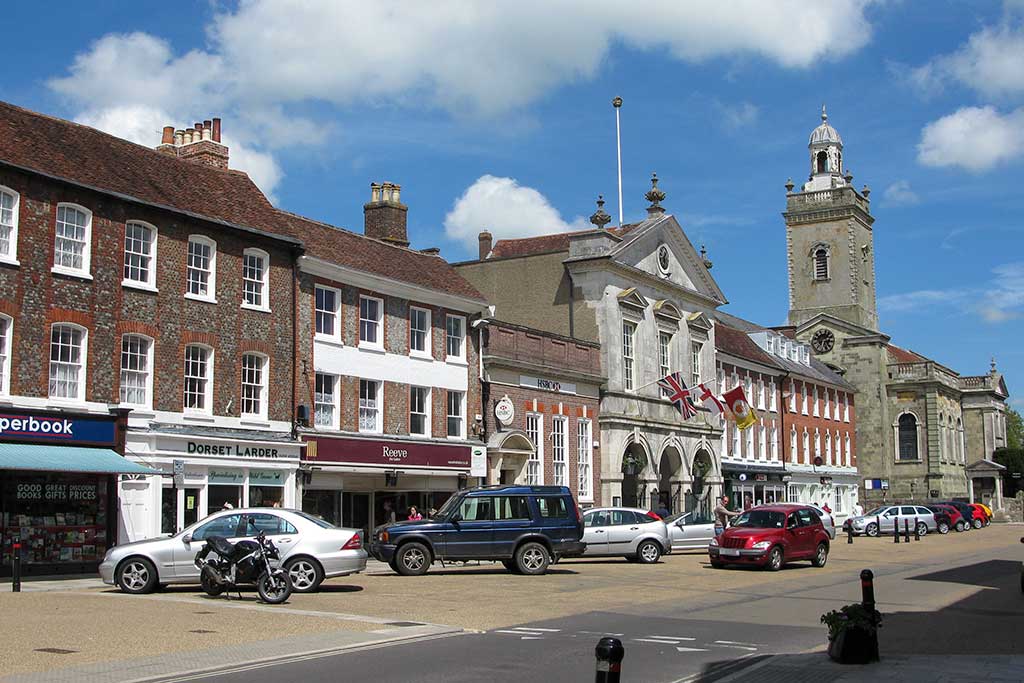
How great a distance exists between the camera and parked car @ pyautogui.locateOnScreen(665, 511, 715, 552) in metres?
35.8

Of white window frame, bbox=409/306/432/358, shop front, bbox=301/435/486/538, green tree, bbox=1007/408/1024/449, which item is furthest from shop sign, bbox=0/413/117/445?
green tree, bbox=1007/408/1024/449

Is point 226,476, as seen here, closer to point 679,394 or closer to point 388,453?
point 388,453

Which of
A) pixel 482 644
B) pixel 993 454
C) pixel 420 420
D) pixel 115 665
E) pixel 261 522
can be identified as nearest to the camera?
pixel 115 665

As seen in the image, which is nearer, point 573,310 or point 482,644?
point 482,644

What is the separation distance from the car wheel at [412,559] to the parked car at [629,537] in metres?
7.09

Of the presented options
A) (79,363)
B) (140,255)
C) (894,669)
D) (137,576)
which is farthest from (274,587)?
(140,255)

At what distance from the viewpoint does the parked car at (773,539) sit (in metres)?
27.8

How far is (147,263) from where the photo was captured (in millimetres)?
26656

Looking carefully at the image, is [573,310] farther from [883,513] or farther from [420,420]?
[883,513]

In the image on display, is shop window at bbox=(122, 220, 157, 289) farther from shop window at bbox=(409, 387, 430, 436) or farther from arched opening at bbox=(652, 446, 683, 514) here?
arched opening at bbox=(652, 446, 683, 514)

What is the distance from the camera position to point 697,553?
37.1m

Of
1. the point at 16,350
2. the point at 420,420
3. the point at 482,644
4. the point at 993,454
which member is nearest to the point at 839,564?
the point at 420,420

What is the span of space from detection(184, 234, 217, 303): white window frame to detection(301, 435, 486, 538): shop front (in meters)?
4.79

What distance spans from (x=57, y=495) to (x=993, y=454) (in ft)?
296
